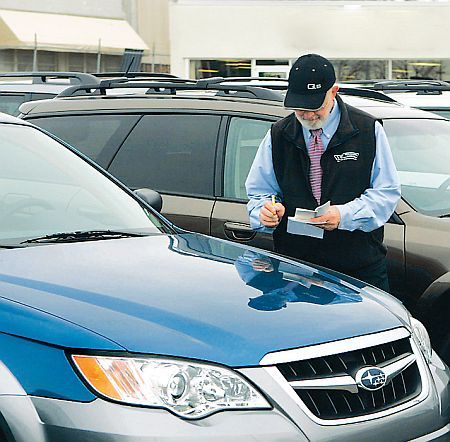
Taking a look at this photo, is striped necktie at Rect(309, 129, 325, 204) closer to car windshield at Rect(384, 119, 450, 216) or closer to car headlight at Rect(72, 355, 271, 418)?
car windshield at Rect(384, 119, 450, 216)

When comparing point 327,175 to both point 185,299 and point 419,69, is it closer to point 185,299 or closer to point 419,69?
point 185,299

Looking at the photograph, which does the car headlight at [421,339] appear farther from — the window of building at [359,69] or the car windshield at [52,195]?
the window of building at [359,69]

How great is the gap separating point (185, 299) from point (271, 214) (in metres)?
1.35

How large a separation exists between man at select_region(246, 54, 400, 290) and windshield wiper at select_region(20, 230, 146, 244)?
2.59 ft

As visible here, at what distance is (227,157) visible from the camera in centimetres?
615

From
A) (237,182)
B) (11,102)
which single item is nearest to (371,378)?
(237,182)

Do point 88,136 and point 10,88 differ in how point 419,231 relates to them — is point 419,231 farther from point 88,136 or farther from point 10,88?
point 10,88

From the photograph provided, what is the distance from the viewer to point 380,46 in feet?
93.2

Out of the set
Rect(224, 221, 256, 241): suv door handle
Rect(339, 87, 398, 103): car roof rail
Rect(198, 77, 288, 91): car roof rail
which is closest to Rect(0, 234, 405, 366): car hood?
Rect(224, 221, 256, 241): suv door handle

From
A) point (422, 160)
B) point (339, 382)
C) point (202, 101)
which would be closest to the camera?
point (339, 382)

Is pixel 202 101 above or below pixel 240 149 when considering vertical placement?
above

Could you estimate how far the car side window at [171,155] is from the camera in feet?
20.3

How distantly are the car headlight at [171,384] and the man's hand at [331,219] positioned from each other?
1.61 meters

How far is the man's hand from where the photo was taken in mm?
4809
